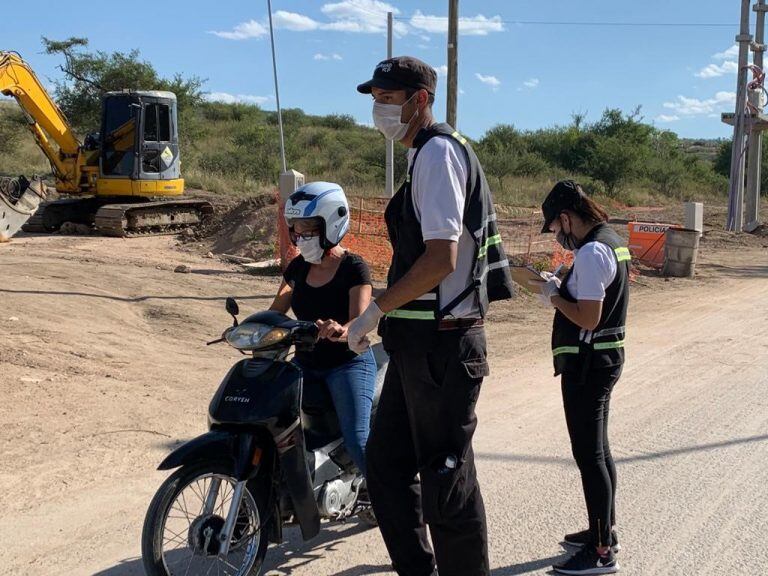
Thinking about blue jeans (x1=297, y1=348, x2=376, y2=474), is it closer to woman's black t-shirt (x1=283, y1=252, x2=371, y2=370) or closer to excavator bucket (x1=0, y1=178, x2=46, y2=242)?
woman's black t-shirt (x1=283, y1=252, x2=371, y2=370)

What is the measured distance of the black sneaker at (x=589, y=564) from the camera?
3.98m

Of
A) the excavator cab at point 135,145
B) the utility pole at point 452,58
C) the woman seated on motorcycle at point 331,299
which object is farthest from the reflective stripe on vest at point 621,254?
the excavator cab at point 135,145

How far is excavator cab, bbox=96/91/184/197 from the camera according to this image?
63.8 ft

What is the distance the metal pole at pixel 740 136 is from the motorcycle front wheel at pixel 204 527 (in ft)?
78.2

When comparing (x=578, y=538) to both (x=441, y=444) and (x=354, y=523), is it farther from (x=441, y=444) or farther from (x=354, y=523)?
(x=441, y=444)

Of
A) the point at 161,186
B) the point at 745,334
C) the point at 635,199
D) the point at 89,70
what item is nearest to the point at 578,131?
the point at 635,199

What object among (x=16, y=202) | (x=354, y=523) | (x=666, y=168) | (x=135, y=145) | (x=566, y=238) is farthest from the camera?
(x=666, y=168)

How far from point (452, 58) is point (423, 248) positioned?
13.7 metres

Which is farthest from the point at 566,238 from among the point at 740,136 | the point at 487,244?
the point at 740,136

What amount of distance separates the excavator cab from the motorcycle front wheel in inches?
675

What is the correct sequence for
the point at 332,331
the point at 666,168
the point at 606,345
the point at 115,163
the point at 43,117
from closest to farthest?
the point at 332,331 → the point at 606,345 → the point at 43,117 → the point at 115,163 → the point at 666,168

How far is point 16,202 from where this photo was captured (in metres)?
17.2

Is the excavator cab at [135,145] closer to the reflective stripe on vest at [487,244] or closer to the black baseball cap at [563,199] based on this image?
the black baseball cap at [563,199]

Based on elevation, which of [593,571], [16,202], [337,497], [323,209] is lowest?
[593,571]
